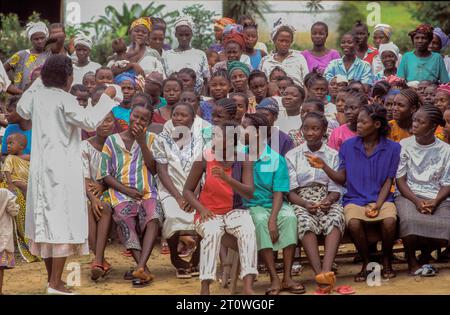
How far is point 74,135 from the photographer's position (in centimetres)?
795

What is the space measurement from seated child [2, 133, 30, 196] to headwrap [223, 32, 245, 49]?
113 inches

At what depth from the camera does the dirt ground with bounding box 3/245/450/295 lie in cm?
811

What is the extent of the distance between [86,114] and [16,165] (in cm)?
225

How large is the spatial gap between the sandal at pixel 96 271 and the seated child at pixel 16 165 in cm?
164

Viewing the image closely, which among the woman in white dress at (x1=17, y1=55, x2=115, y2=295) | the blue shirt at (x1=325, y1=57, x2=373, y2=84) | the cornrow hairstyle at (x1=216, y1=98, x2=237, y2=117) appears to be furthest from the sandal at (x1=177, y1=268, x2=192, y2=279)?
the blue shirt at (x1=325, y1=57, x2=373, y2=84)

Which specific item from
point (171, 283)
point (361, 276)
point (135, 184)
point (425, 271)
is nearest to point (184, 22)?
point (135, 184)

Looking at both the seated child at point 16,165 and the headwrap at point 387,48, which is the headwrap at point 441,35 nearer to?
the headwrap at point 387,48

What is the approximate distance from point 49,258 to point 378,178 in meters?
2.89

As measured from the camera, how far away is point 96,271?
27.7ft

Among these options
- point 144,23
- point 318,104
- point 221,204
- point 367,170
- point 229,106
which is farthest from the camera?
point 144,23

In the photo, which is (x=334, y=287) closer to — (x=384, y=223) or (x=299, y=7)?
(x=384, y=223)

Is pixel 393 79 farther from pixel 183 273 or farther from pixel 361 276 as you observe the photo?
pixel 183 273

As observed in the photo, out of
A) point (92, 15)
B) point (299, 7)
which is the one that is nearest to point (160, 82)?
point (92, 15)

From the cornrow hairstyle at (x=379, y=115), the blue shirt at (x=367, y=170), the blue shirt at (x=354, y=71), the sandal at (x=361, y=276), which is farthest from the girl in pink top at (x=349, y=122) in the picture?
the blue shirt at (x=354, y=71)
